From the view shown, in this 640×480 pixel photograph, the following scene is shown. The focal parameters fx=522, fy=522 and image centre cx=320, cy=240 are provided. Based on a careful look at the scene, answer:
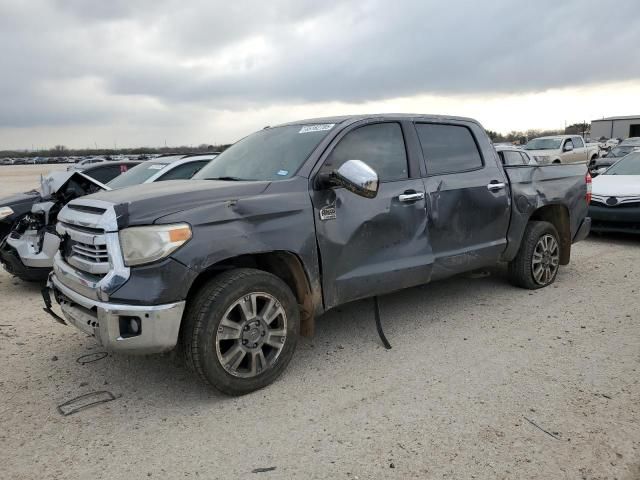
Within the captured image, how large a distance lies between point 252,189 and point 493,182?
266 cm

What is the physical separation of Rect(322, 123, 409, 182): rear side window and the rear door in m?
0.28

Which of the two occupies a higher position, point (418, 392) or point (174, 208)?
point (174, 208)

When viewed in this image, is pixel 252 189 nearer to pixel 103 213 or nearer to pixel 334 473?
pixel 103 213

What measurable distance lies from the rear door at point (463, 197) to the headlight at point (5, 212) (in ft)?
17.5

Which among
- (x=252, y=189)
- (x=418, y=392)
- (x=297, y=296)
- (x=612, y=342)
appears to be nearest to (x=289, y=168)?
(x=252, y=189)

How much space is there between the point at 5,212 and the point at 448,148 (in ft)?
18.3

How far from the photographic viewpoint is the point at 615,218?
824 cm

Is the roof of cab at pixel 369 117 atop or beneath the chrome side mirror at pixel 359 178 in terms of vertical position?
atop

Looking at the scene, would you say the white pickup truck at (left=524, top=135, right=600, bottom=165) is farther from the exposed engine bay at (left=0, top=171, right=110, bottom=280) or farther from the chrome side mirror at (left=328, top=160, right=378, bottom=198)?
the chrome side mirror at (left=328, top=160, right=378, bottom=198)

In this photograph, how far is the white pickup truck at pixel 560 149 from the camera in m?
21.0

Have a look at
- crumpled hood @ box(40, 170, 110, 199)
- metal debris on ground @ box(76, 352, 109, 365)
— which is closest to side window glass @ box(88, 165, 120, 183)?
crumpled hood @ box(40, 170, 110, 199)

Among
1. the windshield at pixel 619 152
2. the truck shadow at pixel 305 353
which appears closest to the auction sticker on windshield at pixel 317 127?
the truck shadow at pixel 305 353

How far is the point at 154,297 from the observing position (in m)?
3.09

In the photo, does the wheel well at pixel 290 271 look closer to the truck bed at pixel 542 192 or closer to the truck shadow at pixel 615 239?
the truck bed at pixel 542 192
